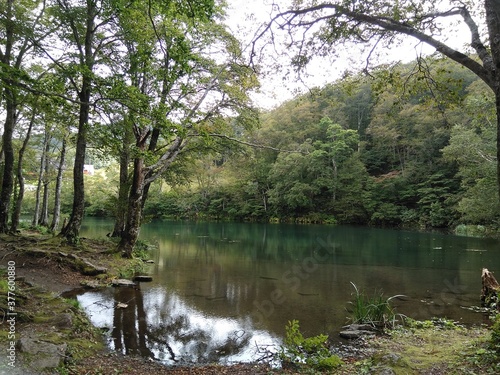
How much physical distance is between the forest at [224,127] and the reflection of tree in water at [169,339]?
442cm

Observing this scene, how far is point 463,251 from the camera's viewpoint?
61.1 ft

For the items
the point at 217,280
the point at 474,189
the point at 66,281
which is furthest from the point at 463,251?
the point at 66,281

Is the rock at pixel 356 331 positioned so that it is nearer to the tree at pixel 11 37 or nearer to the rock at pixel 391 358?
the rock at pixel 391 358

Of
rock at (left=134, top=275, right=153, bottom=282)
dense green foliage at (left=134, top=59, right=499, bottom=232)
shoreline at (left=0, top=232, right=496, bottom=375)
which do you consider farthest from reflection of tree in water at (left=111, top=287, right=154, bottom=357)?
dense green foliage at (left=134, top=59, right=499, bottom=232)

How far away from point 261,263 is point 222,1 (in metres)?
11.2

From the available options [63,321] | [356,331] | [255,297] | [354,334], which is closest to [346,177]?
[255,297]

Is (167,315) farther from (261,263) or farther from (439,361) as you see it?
(261,263)

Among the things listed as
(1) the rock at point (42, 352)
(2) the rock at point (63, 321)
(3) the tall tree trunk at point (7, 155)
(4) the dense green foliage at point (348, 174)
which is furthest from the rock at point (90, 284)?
(4) the dense green foliage at point (348, 174)

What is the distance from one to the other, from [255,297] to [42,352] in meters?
6.19

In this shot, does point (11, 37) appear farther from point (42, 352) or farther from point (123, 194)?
point (42, 352)

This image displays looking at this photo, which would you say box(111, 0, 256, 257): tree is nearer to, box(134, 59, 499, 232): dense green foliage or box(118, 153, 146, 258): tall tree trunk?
box(118, 153, 146, 258): tall tree trunk

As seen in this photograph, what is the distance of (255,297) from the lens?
30.6 feet

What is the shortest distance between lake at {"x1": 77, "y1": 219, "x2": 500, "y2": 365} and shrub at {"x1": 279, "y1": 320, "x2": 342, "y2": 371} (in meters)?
0.82

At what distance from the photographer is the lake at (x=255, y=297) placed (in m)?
6.19
